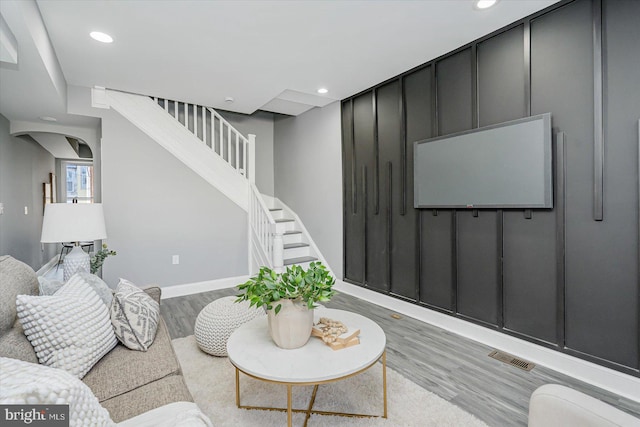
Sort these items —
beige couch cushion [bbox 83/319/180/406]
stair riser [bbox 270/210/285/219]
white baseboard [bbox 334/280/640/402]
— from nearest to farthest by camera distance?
beige couch cushion [bbox 83/319/180/406]
white baseboard [bbox 334/280/640/402]
stair riser [bbox 270/210/285/219]

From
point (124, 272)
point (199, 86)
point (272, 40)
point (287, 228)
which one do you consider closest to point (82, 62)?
point (199, 86)

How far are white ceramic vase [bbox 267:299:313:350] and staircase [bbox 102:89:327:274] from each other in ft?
7.77

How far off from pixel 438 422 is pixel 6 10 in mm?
3375

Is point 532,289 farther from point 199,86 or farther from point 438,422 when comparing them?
point 199,86

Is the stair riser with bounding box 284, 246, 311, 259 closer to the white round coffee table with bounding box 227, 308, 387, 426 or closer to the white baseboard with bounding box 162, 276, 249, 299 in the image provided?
the white baseboard with bounding box 162, 276, 249, 299

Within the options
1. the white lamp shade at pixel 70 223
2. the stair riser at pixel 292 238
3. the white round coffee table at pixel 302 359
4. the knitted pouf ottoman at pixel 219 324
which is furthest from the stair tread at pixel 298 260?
the white round coffee table at pixel 302 359

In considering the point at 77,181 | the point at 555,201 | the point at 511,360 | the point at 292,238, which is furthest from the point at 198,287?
the point at 77,181

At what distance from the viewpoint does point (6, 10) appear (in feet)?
5.98

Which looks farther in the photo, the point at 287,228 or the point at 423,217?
the point at 287,228

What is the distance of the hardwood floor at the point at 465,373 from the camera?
1.85 metres

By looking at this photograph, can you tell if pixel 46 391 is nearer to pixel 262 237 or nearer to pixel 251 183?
pixel 262 237

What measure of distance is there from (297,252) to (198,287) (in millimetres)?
1461

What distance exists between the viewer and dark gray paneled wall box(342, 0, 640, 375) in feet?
6.44
